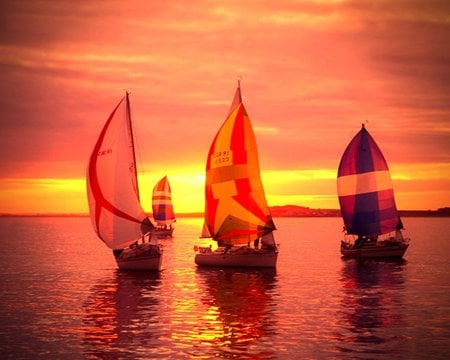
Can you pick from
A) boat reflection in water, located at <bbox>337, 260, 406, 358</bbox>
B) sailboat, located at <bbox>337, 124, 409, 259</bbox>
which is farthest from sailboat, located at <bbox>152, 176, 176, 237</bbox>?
boat reflection in water, located at <bbox>337, 260, 406, 358</bbox>

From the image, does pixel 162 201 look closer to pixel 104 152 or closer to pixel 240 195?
pixel 240 195

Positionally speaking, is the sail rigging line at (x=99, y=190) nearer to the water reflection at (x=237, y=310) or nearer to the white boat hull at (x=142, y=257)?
the white boat hull at (x=142, y=257)

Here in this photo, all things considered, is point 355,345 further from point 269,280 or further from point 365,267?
point 365,267

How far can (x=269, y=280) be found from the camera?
53.0 m

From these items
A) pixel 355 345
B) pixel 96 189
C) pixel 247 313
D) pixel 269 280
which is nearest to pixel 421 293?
pixel 269 280

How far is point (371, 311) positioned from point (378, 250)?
104 feet

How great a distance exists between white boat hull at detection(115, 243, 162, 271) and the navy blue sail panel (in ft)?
77.1

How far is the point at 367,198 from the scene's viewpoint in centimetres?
6819

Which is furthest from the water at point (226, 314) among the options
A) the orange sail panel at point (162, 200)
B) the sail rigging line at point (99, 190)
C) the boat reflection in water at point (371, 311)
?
the orange sail panel at point (162, 200)

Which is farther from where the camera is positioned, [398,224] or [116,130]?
[398,224]

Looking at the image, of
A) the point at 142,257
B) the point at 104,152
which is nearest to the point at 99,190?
the point at 104,152

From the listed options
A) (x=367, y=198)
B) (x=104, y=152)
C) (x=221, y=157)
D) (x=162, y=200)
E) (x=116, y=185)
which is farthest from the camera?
(x=162, y=200)

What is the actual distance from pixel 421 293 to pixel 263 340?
2071 cm

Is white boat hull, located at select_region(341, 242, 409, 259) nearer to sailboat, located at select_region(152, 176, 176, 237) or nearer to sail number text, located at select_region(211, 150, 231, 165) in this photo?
sail number text, located at select_region(211, 150, 231, 165)
